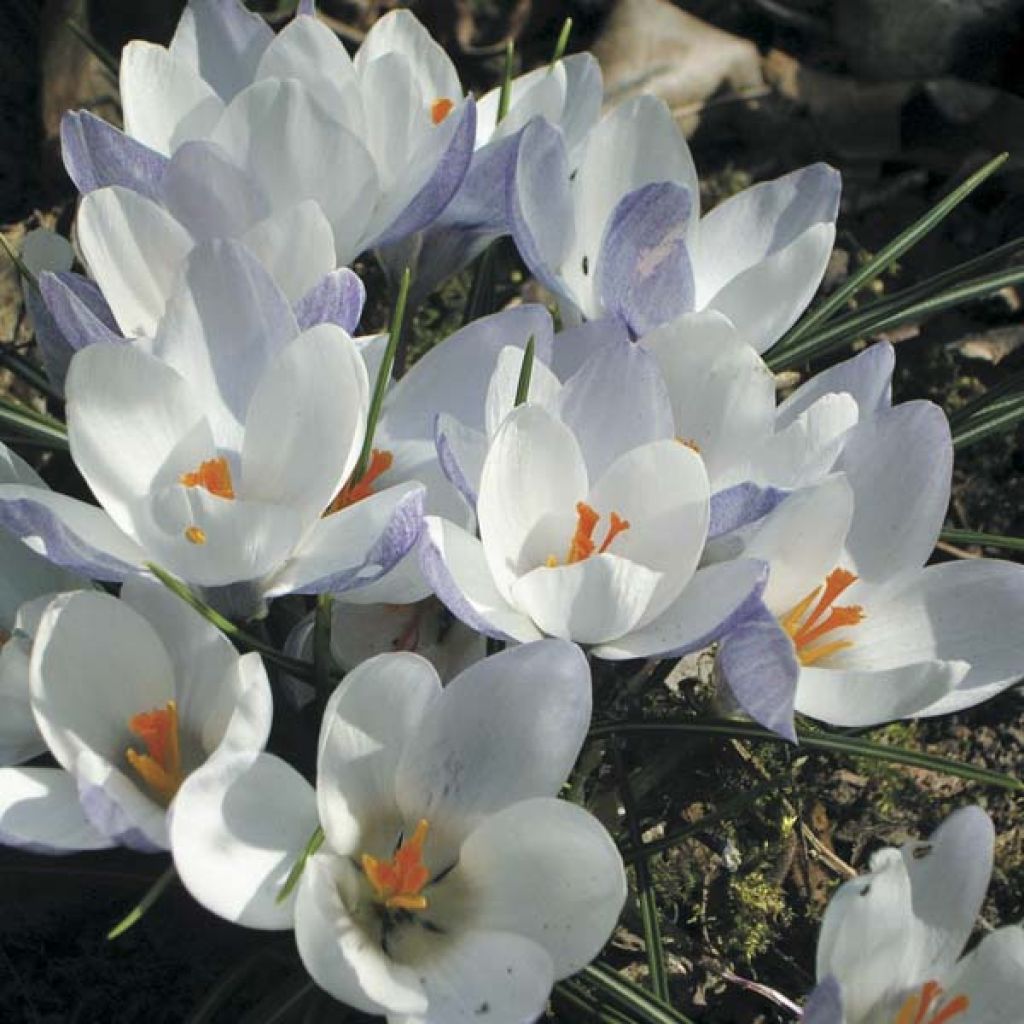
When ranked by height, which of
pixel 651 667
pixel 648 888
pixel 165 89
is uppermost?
pixel 165 89

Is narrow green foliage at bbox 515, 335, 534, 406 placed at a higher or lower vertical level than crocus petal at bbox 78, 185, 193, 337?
lower

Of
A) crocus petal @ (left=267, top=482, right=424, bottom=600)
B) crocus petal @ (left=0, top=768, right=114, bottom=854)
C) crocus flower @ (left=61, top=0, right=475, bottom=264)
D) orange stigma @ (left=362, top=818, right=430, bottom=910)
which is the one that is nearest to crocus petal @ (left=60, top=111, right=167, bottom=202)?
crocus flower @ (left=61, top=0, right=475, bottom=264)

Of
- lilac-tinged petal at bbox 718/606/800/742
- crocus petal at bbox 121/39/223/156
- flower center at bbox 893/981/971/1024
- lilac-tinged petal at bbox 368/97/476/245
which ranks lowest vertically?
flower center at bbox 893/981/971/1024

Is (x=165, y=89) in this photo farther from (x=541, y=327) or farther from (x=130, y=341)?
(x=541, y=327)

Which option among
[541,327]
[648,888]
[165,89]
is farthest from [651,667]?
[165,89]

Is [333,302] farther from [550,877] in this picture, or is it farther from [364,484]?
[550,877]

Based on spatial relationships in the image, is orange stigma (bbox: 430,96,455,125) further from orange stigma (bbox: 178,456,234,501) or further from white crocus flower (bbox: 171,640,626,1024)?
white crocus flower (bbox: 171,640,626,1024)
